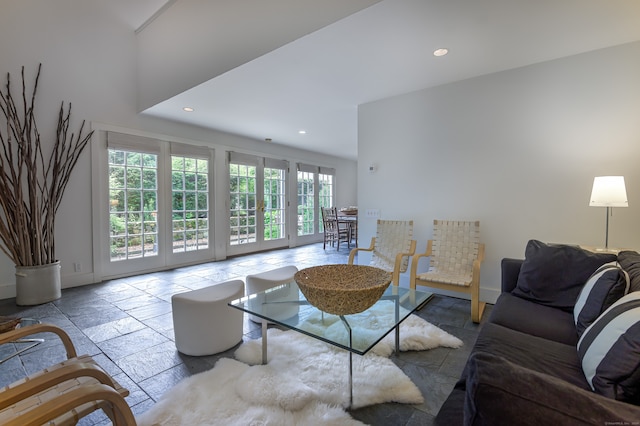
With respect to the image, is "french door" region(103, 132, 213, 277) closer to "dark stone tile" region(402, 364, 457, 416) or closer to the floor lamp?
"dark stone tile" region(402, 364, 457, 416)

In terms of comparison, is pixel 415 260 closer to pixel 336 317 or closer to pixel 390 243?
pixel 390 243

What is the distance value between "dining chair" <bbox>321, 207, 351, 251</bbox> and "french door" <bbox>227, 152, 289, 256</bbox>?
38.9 inches

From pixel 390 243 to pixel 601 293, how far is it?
2.29m

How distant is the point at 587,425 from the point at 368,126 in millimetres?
3816

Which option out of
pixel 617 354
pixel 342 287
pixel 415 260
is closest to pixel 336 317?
pixel 342 287

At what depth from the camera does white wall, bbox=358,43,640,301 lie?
2615mm

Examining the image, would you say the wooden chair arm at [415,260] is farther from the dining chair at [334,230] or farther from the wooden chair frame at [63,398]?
the dining chair at [334,230]

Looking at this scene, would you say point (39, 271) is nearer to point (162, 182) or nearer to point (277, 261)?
point (162, 182)

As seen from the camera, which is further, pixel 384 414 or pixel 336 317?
pixel 336 317

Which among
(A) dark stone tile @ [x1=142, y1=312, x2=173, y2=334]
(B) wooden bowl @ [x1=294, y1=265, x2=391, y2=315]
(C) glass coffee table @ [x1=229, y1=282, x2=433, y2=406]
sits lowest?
(A) dark stone tile @ [x1=142, y1=312, x2=173, y2=334]

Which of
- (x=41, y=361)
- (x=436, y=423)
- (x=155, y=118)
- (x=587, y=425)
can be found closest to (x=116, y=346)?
(x=41, y=361)

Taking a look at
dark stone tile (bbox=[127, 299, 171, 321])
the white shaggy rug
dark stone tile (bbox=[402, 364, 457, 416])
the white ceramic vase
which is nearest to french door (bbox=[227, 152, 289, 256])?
dark stone tile (bbox=[127, 299, 171, 321])

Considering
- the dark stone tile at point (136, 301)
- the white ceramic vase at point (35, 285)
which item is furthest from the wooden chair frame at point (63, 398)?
the white ceramic vase at point (35, 285)

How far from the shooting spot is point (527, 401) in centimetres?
64
